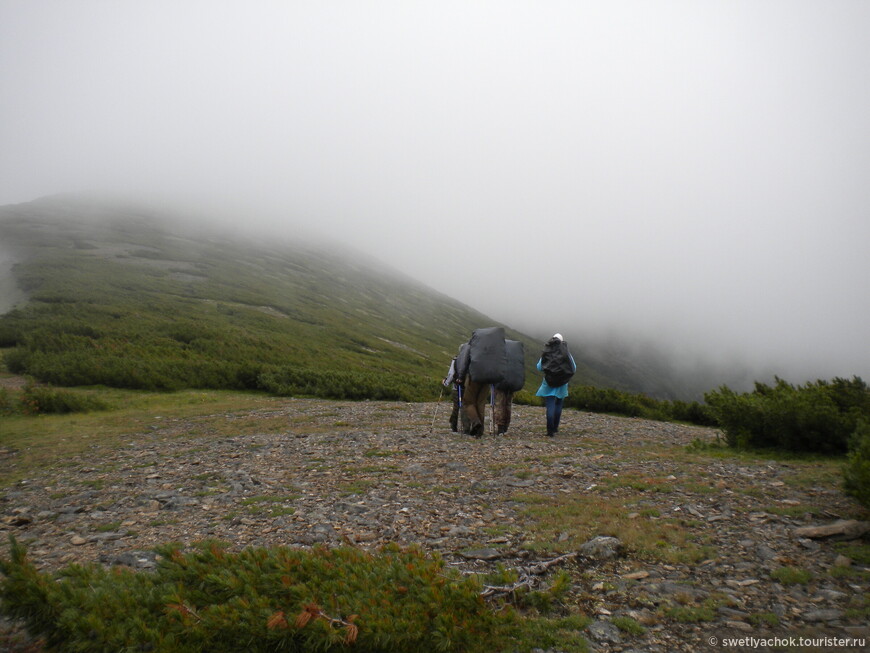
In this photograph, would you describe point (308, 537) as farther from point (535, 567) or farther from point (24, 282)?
point (24, 282)

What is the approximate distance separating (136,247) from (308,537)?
105 m

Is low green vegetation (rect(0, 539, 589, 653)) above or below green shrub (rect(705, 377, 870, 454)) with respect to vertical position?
below

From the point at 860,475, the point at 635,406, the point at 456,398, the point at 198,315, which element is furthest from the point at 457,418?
the point at 198,315

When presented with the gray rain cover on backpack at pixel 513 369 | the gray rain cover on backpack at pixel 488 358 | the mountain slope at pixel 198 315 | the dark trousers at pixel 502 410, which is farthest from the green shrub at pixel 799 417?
the mountain slope at pixel 198 315

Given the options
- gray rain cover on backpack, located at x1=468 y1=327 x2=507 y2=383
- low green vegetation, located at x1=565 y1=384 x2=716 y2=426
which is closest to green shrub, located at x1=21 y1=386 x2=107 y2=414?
gray rain cover on backpack, located at x1=468 y1=327 x2=507 y2=383

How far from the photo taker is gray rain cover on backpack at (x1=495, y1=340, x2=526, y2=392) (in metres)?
15.2

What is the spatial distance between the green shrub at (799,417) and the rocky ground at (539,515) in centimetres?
157

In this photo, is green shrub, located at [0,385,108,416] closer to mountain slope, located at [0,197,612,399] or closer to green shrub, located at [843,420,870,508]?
mountain slope, located at [0,197,612,399]

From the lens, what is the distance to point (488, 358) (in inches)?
582

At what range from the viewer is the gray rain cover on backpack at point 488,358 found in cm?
1463

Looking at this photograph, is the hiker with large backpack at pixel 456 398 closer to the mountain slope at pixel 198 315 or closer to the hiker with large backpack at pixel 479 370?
the hiker with large backpack at pixel 479 370

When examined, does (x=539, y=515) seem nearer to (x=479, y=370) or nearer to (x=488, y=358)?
(x=479, y=370)

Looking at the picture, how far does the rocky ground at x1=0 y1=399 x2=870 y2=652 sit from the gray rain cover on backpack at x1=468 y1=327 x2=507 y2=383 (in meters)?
2.09

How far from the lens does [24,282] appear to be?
4919cm
